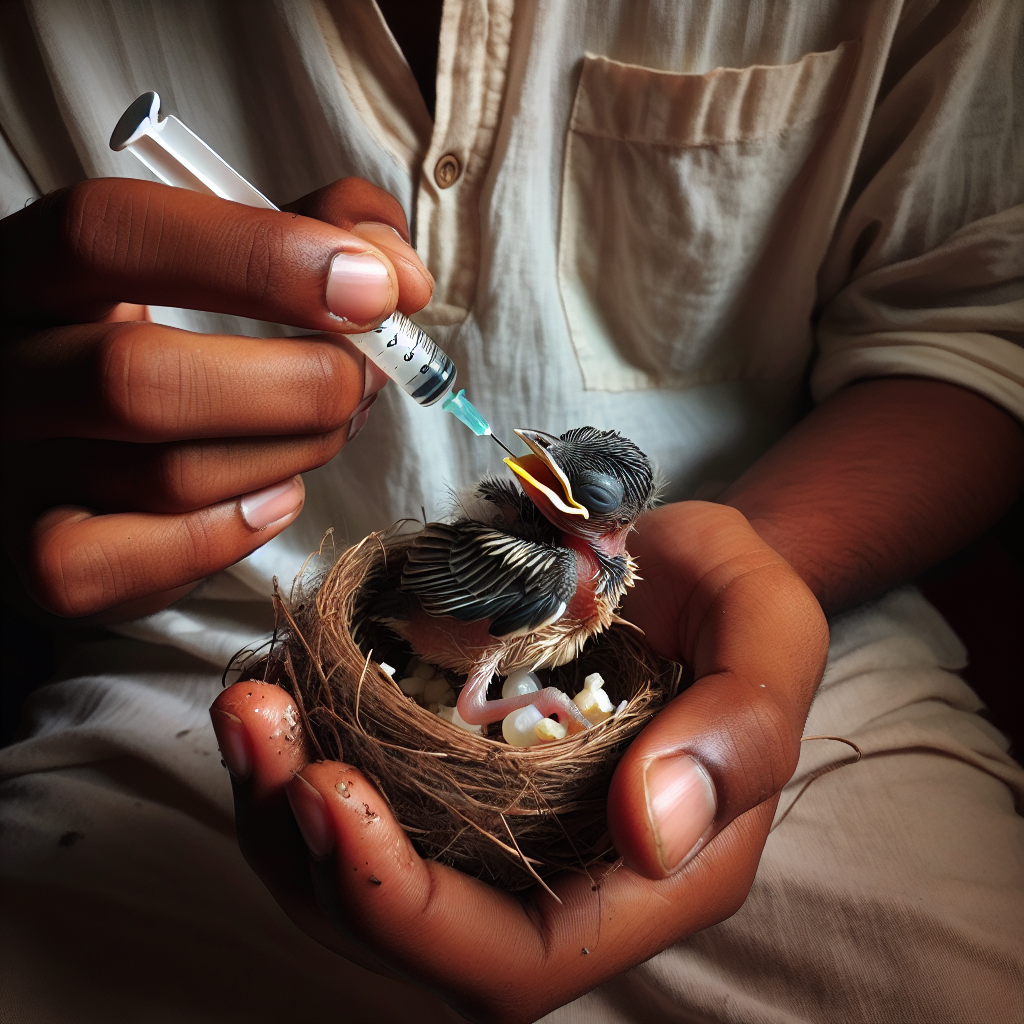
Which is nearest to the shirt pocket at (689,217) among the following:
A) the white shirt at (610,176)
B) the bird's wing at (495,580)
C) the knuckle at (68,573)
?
the white shirt at (610,176)

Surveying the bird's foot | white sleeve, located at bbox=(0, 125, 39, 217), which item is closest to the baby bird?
the bird's foot

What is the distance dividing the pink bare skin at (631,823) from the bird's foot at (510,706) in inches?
4.7

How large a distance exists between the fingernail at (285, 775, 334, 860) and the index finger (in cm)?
37

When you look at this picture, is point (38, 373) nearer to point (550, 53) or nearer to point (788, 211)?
point (550, 53)

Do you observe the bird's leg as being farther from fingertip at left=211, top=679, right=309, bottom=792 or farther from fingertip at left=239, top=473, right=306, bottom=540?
fingertip at left=239, top=473, right=306, bottom=540

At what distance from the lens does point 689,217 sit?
0.93m

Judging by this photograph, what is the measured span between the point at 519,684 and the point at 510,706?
0.15ft

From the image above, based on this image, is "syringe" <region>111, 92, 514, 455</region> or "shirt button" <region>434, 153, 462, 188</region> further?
"shirt button" <region>434, 153, 462, 188</region>

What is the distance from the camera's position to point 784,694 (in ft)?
1.98

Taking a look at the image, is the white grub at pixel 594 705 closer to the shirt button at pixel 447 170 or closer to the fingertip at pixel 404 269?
the fingertip at pixel 404 269

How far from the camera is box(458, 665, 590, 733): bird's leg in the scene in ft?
2.23

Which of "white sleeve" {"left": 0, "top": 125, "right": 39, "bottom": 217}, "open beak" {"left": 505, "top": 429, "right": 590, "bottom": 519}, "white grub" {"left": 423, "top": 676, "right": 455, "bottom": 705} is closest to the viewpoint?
"open beak" {"left": 505, "top": 429, "right": 590, "bottom": 519}

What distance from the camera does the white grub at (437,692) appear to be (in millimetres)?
775

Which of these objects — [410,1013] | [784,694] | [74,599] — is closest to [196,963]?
A: [410,1013]
